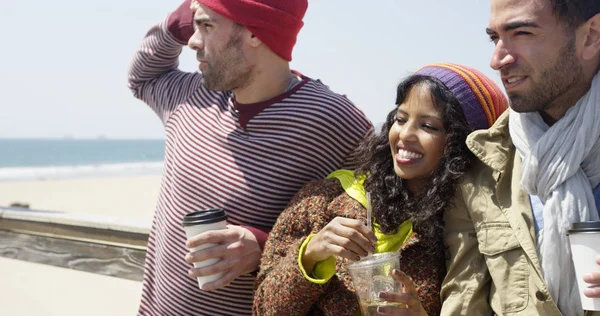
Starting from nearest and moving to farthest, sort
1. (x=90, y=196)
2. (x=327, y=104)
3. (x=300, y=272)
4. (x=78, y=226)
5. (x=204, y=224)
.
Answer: (x=300, y=272), (x=204, y=224), (x=327, y=104), (x=78, y=226), (x=90, y=196)

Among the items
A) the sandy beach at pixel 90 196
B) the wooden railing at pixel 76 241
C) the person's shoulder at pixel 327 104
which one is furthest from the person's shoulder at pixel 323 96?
the sandy beach at pixel 90 196

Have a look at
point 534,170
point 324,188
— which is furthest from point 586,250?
point 324,188

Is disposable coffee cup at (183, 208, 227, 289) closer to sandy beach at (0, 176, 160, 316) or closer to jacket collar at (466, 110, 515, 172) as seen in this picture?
jacket collar at (466, 110, 515, 172)

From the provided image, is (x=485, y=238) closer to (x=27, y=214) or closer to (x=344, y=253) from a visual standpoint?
(x=344, y=253)

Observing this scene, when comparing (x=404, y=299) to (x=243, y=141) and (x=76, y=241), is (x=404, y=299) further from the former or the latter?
(x=76, y=241)

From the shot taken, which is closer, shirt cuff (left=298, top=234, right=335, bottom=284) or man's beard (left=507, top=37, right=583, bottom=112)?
man's beard (left=507, top=37, right=583, bottom=112)

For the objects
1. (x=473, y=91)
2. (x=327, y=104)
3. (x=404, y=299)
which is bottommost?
(x=404, y=299)

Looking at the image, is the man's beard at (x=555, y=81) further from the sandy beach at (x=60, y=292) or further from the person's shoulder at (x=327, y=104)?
the sandy beach at (x=60, y=292)

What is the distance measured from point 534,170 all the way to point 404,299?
52 centimetres

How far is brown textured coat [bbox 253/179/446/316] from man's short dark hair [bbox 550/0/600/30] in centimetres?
81

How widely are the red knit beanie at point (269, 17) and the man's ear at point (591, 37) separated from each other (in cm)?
123

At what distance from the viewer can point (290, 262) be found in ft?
7.38

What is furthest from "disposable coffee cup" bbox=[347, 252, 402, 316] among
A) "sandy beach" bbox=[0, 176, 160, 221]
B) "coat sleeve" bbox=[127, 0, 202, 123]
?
"sandy beach" bbox=[0, 176, 160, 221]

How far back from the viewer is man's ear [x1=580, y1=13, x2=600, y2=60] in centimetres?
201
